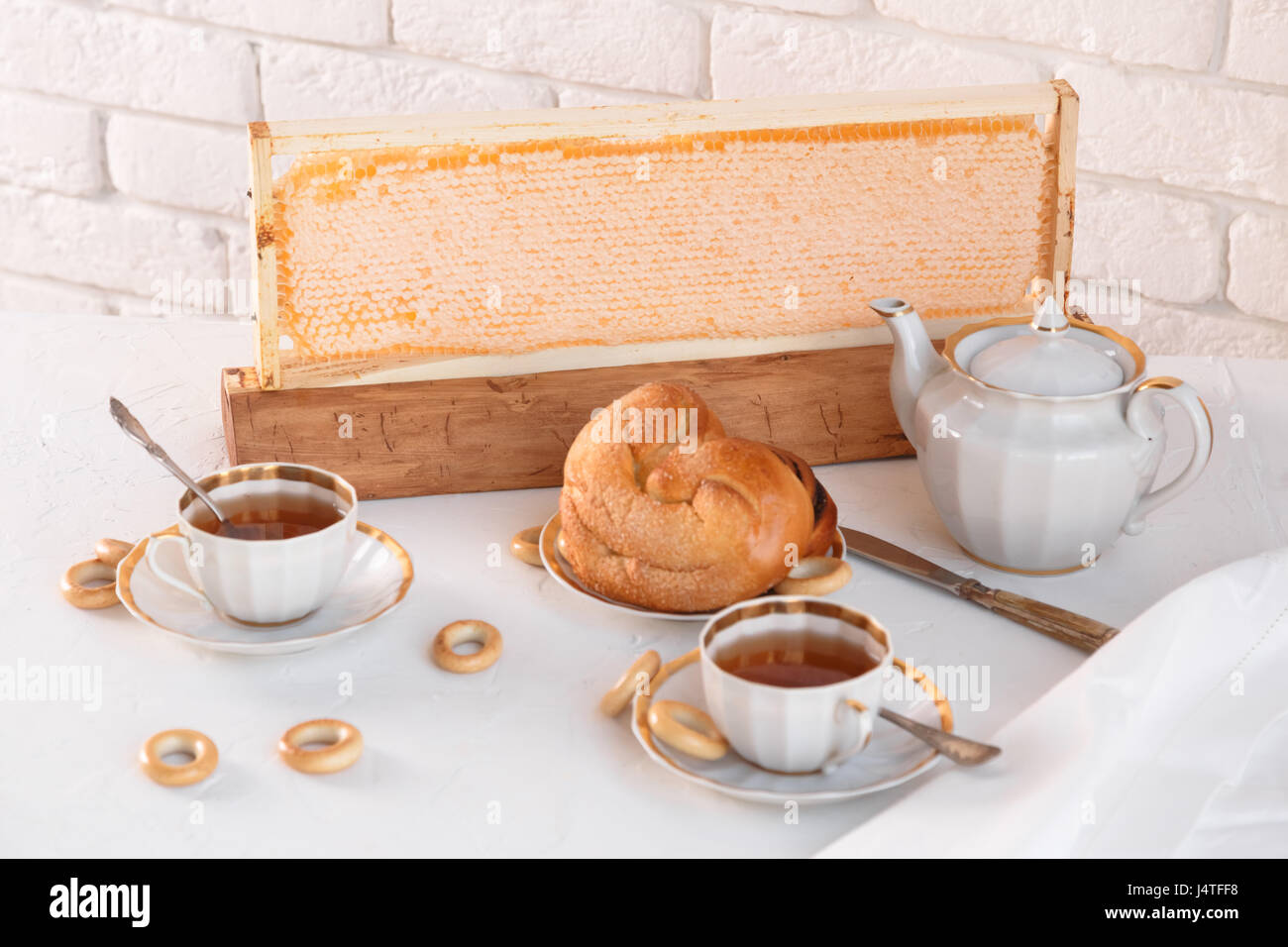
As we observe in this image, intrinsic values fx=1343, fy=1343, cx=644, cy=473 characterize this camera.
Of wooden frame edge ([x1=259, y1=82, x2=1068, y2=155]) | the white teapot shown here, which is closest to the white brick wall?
wooden frame edge ([x1=259, y1=82, x2=1068, y2=155])

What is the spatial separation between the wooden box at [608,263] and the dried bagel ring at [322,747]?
326 mm

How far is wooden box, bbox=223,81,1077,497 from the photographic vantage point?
3.42 ft

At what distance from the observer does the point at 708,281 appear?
1.11 metres

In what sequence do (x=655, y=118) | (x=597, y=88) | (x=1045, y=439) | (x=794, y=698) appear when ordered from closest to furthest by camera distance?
(x=794, y=698) → (x=1045, y=439) → (x=655, y=118) → (x=597, y=88)

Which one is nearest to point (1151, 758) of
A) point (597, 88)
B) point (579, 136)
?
point (579, 136)

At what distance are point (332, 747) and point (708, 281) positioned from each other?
0.52m

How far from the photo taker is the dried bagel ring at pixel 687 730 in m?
0.77

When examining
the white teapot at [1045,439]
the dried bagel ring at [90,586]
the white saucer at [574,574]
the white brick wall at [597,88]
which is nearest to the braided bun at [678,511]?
the white saucer at [574,574]

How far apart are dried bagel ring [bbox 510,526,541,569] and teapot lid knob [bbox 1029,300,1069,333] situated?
403mm

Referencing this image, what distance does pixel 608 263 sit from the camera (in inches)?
42.9

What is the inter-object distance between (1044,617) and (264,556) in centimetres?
53

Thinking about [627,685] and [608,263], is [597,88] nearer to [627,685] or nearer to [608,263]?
[608,263]

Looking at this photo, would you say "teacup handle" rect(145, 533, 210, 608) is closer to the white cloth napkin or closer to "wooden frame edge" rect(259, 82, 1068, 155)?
"wooden frame edge" rect(259, 82, 1068, 155)

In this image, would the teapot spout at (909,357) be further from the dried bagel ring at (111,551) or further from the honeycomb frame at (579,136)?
the dried bagel ring at (111,551)
